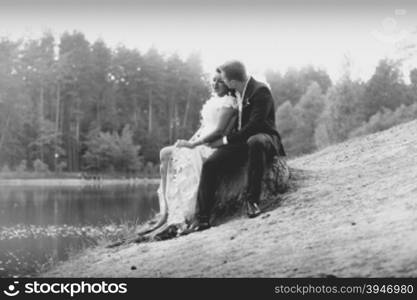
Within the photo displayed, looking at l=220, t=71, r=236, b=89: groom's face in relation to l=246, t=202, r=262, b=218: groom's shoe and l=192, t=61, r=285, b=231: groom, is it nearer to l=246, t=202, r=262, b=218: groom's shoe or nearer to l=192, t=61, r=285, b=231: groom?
l=192, t=61, r=285, b=231: groom

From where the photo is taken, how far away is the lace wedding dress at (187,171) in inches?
199

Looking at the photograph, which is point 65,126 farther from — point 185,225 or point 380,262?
point 380,262

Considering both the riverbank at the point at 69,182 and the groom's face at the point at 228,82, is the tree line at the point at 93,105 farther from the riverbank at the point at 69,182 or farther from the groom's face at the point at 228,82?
the groom's face at the point at 228,82

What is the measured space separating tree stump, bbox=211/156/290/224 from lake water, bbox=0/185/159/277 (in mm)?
1737

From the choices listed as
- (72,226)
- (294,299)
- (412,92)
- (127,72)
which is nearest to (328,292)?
(294,299)

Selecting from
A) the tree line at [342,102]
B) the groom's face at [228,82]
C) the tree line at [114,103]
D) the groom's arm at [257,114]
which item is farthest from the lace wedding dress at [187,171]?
the tree line at [114,103]

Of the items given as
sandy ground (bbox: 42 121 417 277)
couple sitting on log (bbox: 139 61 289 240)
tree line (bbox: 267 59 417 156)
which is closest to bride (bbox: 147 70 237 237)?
couple sitting on log (bbox: 139 61 289 240)

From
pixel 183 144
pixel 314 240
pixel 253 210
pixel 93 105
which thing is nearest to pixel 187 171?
pixel 183 144

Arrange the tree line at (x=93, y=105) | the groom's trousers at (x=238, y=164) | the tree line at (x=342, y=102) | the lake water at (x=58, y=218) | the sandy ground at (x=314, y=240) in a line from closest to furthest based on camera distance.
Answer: the sandy ground at (x=314, y=240)
the groom's trousers at (x=238, y=164)
the lake water at (x=58, y=218)
the tree line at (x=342, y=102)
the tree line at (x=93, y=105)

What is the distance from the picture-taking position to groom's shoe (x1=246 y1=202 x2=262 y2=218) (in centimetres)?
485

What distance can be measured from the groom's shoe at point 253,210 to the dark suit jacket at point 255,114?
17.9 inches

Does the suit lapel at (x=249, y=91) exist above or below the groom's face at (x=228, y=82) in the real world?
below

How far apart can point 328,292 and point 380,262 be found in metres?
0.39

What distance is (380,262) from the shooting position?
346cm
